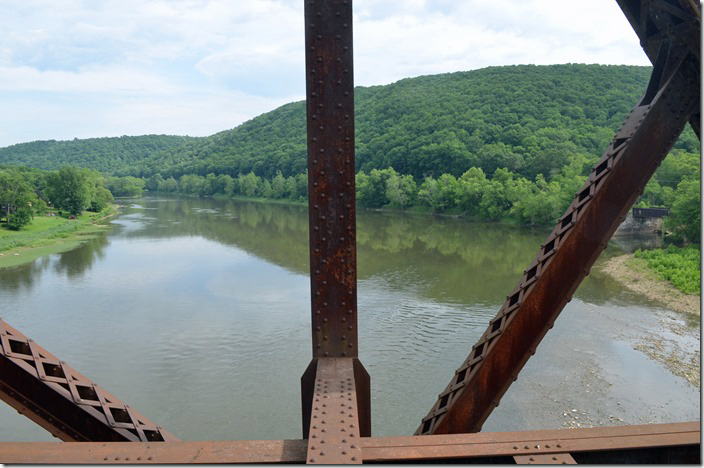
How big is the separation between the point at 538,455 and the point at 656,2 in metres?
2.16

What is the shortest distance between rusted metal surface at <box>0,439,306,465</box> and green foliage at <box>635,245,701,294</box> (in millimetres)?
20091

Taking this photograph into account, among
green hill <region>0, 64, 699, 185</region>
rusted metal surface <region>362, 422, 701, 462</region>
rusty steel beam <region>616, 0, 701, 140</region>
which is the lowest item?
rusted metal surface <region>362, 422, 701, 462</region>

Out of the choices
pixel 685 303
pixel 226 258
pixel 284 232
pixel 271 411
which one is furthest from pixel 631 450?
pixel 284 232

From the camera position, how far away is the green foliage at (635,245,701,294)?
18.8m

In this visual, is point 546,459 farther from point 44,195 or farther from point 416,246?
point 44,195

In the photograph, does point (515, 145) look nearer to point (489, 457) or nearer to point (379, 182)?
point (379, 182)

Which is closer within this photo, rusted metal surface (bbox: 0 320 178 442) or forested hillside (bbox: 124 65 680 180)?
rusted metal surface (bbox: 0 320 178 442)

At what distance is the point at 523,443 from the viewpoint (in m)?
1.74

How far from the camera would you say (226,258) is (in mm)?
27906

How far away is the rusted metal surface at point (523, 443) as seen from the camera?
1696mm

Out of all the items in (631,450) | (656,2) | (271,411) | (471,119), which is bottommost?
(271,411)

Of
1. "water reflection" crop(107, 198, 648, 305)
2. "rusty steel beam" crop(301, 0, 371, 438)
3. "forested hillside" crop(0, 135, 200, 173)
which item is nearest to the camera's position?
"rusty steel beam" crop(301, 0, 371, 438)

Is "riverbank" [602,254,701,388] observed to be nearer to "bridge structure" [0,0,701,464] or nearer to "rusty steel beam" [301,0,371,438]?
"bridge structure" [0,0,701,464]

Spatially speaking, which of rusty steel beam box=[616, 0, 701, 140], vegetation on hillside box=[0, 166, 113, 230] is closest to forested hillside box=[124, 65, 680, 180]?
vegetation on hillside box=[0, 166, 113, 230]
